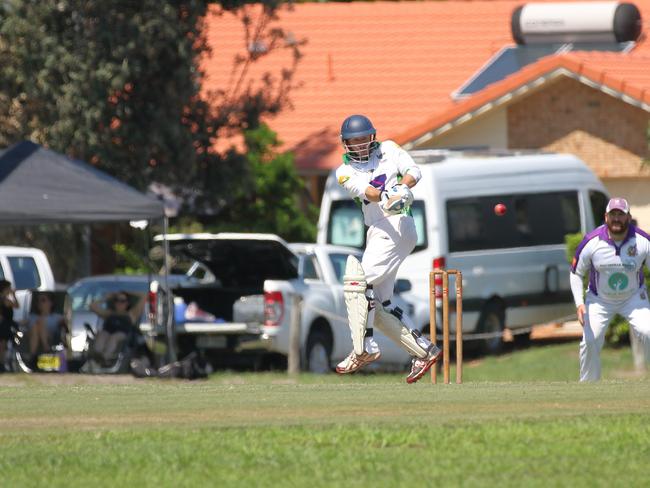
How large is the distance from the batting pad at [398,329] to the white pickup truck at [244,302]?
7.30m

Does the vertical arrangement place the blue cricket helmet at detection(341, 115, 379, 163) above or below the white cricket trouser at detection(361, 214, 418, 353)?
above

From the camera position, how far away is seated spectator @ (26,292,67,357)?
2042 centimetres

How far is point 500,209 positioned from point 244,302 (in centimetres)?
547

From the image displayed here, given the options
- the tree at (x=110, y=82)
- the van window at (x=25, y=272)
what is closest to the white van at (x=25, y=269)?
the van window at (x=25, y=272)

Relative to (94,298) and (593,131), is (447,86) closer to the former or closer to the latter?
(593,131)

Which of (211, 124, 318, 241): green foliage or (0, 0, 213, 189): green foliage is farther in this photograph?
(211, 124, 318, 241): green foliage

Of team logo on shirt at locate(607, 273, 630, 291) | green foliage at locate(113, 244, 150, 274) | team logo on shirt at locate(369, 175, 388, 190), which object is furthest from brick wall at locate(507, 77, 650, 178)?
team logo on shirt at locate(369, 175, 388, 190)

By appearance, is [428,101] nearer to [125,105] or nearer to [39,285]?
[125,105]

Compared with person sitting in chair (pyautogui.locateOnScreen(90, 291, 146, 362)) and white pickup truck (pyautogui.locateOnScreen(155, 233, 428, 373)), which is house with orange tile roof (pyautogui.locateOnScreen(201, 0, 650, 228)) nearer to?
white pickup truck (pyautogui.locateOnScreen(155, 233, 428, 373))

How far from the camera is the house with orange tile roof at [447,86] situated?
28609 millimetres

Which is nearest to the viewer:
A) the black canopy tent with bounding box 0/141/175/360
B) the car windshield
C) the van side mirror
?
the black canopy tent with bounding box 0/141/175/360

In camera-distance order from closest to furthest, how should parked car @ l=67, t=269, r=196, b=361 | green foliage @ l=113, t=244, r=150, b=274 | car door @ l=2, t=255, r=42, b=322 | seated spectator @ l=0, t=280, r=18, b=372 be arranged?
seated spectator @ l=0, t=280, r=18, b=372 → parked car @ l=67, t=269, r=196, b=361 → car door @ l=2, t=255, r=42, b=322 → green foliage @ l=113, t=244, r=150, b=274

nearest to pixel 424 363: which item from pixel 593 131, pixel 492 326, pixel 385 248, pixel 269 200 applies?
pixel 385 248

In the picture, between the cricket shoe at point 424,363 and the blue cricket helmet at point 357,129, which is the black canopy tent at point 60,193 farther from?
the blue cricket helmet at point 357,129
